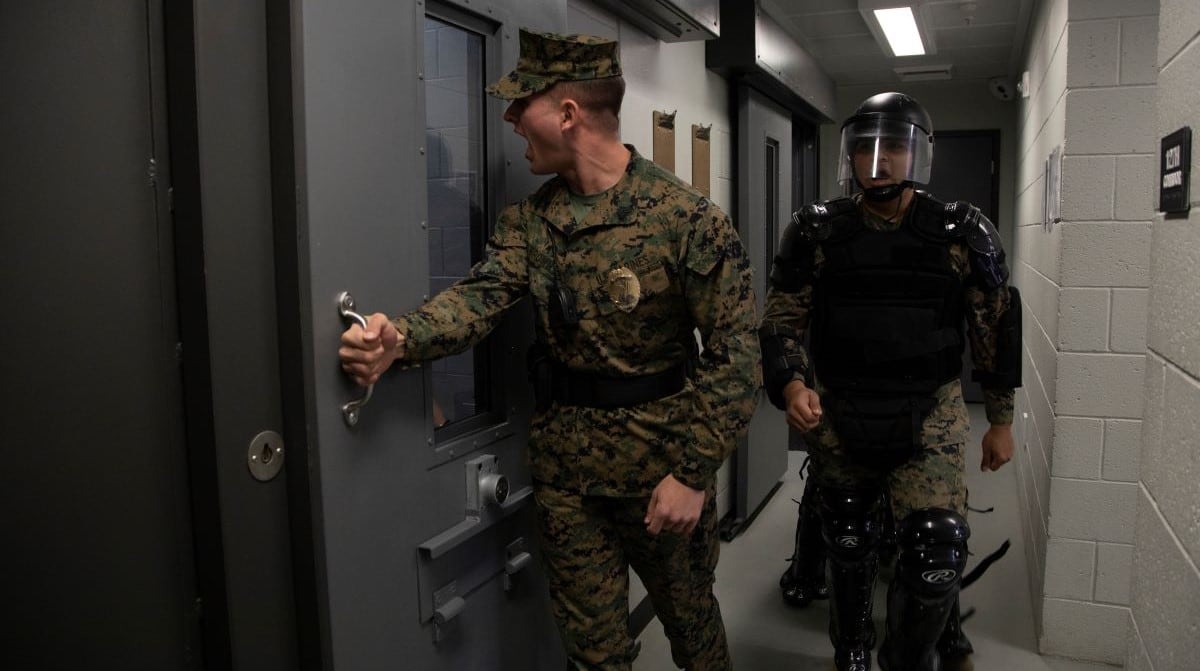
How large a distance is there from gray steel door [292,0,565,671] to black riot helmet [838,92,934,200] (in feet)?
3.20

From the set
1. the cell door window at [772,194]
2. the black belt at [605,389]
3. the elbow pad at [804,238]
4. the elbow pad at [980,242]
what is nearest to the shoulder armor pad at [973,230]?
the elbow pad at [980,242]

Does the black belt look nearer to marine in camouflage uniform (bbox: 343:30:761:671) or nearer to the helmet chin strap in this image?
marine in camouflage uniform (bbox: 343:30:761:671)

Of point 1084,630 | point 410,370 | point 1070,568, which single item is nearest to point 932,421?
point 1070,568

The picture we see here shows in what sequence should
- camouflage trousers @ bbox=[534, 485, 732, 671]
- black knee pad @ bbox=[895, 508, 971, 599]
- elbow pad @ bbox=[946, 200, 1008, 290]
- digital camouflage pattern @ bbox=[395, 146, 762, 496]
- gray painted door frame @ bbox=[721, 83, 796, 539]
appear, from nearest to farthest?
digital camouflage pattern @ bbox=[395, 146, 762, 496], camouflage trousers @ bbox=[534, 485, 732, 671], black knee pad @ bbox=[895, 508, 971, 599], elbow pad @ bbox=[946, 200, 1008, 290], gray painted door frame @ bbox=[721, 83, 796, 539]

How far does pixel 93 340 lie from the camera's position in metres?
1.30

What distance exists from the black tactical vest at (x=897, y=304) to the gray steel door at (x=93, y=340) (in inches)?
69.4

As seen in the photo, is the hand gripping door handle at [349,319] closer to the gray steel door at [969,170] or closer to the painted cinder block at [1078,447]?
the painted cinder block at [1078,447]

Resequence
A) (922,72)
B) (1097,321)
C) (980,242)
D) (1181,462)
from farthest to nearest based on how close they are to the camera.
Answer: (922,72) < (1097,321) < (980,242) < (1181,462)

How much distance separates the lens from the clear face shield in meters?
2.38

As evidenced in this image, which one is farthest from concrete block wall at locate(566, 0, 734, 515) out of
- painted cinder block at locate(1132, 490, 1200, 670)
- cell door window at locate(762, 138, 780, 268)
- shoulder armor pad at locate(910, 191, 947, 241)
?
painted cinder block at locate(1132, 490, 1200, 670)

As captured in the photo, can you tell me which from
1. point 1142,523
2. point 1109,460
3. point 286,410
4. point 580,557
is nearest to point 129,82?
point 286,410

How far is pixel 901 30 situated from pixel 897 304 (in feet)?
9.78

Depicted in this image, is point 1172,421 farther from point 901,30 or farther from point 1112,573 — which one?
point 901,30

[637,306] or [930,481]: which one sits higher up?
[637,306]
